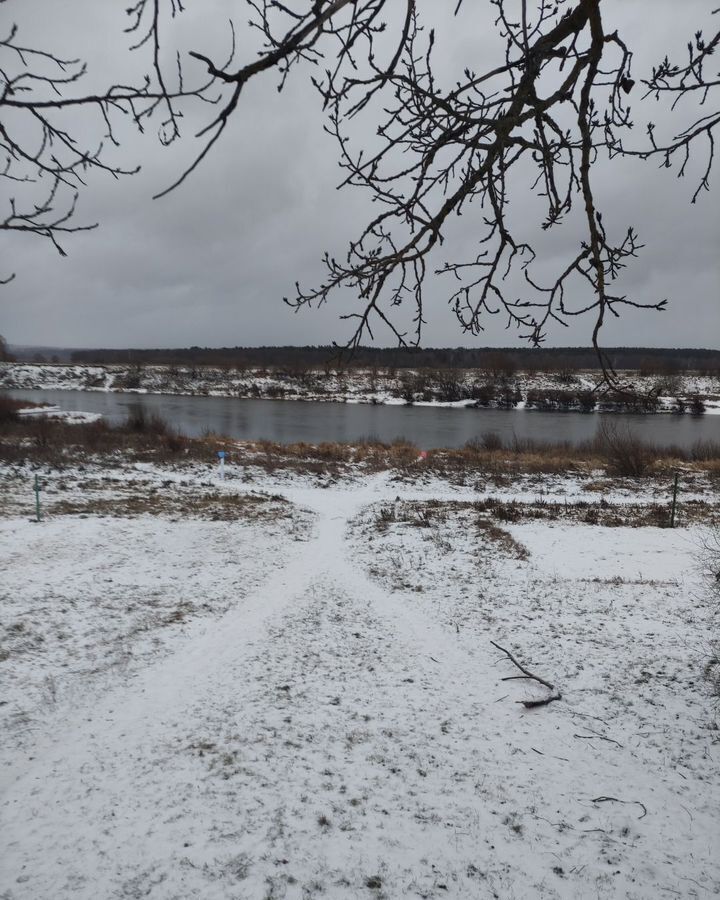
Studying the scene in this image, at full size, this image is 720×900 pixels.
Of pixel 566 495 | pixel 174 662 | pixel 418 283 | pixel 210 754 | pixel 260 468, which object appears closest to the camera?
pixel 418 283

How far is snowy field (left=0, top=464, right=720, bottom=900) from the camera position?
330 cm

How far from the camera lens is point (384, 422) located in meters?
38.0

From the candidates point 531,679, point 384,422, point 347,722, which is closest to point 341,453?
point 384,422

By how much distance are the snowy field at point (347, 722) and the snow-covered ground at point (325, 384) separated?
139 feet

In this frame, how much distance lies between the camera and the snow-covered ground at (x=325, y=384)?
5484cm

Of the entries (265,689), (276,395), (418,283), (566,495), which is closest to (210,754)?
(265,689)

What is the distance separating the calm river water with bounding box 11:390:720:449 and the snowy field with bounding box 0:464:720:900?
19.0 metres

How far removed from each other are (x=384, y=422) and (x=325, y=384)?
68.1 ft

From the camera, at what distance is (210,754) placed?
171 inches

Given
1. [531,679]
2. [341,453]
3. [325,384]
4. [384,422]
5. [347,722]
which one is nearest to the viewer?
[347,722]

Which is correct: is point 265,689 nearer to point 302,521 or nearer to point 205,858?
point 205,858

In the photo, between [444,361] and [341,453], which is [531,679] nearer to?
[341,453]

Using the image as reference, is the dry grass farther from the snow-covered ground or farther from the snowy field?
the snow-covered ground

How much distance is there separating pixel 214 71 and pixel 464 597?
7.53m
